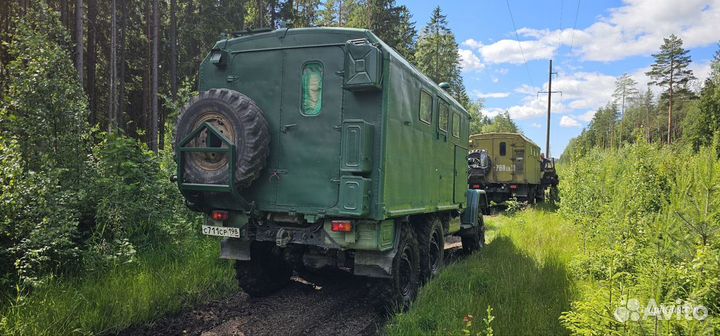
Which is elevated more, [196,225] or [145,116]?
[145,116]

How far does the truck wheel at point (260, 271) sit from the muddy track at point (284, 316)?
0.47 ft

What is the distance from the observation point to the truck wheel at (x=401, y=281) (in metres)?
5.22

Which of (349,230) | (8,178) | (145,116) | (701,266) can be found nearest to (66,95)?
(8,178)

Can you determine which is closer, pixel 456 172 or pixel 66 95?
pixel 66 95

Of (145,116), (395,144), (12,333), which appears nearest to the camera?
(12,333)

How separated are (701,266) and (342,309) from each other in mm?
3854

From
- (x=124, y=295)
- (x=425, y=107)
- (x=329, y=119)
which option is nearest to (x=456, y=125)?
(x=425, y=107)

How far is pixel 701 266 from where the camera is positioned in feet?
10.6

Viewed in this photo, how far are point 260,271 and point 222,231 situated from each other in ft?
3.28

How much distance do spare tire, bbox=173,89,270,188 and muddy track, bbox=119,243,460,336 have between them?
5.23ft

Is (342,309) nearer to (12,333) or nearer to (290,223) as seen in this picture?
(290,223)

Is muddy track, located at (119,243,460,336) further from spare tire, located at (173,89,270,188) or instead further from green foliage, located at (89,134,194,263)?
spare tire, located at (173,89,270,188)

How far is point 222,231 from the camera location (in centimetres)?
521

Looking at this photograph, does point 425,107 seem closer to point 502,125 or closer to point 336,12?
point 336,12
